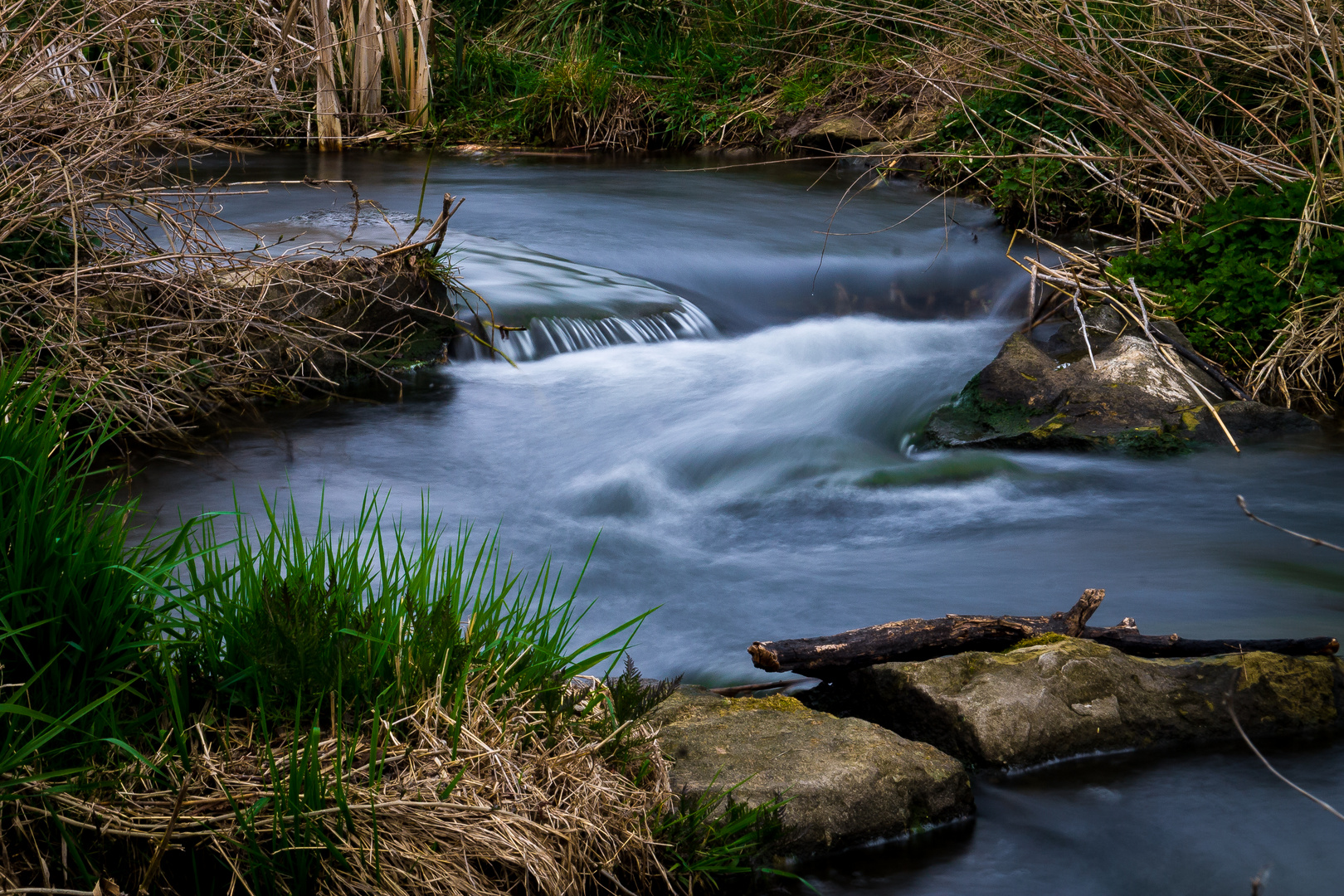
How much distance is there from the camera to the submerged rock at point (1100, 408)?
540cm

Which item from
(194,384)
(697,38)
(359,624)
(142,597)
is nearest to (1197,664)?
(359,624)

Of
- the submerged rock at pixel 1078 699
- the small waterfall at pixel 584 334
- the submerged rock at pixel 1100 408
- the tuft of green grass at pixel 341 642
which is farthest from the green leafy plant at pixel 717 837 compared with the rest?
the small waterfall at pixel 584 334

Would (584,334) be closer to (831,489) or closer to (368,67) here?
(831,489)

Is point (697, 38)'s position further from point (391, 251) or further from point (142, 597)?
point (142, 597)

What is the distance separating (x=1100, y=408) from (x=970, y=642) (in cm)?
275

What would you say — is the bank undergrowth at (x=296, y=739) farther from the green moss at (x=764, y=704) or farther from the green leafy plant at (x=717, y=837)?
the green moss at (x=764, y=704)

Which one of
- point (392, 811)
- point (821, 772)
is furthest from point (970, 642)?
point (392, 811)

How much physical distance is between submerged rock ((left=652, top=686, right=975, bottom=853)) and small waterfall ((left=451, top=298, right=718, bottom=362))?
395 cm

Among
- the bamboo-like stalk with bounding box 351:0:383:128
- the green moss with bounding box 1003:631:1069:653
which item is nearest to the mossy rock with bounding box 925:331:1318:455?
the green moss with bounding box 1003:631:1069:653

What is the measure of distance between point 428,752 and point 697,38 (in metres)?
12.2

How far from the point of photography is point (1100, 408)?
5531 millimetres

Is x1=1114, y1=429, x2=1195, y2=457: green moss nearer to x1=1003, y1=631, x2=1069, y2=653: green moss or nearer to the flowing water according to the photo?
the flowing water

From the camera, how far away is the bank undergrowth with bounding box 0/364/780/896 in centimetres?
200

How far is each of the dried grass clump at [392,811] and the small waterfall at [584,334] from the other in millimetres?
4288
